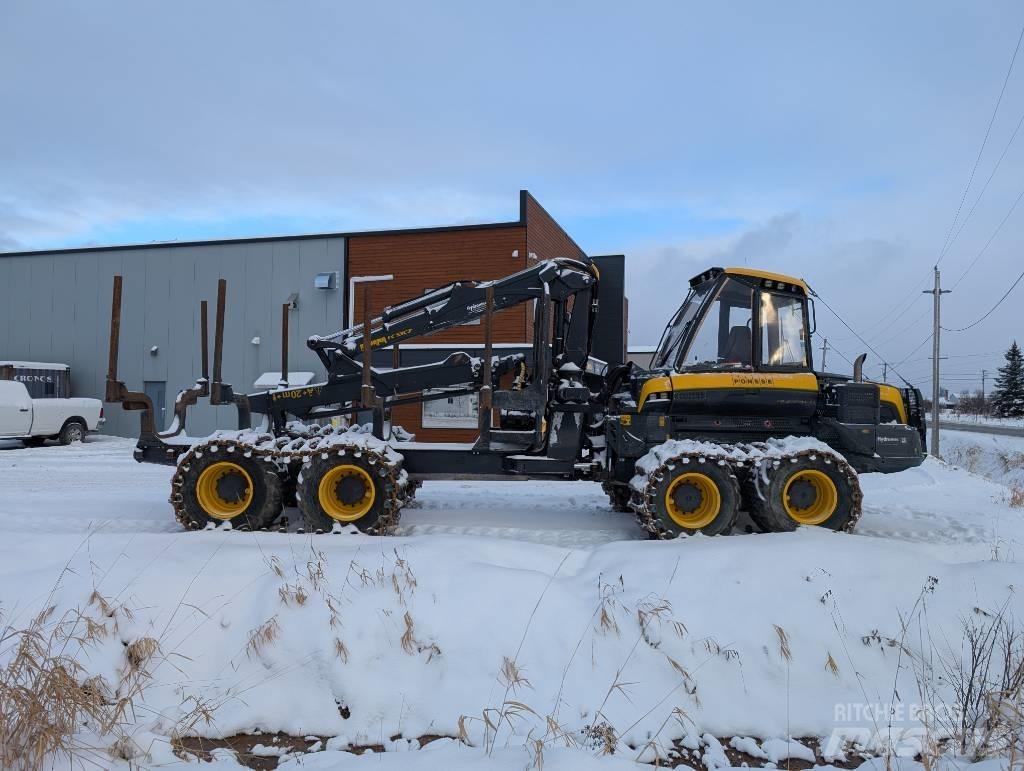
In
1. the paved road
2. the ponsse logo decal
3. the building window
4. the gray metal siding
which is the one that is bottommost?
the paved road

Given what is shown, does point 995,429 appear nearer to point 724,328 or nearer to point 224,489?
point 724,328

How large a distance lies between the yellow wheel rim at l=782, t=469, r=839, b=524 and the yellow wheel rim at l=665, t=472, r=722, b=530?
0.78 metres

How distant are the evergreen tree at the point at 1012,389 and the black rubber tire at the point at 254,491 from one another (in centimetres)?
7010

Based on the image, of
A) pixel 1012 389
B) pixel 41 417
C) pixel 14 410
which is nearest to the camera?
pixel 14 410

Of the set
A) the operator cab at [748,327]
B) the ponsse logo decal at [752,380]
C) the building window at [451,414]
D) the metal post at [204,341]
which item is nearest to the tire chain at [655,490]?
the ponsse logo decal at [752,380]

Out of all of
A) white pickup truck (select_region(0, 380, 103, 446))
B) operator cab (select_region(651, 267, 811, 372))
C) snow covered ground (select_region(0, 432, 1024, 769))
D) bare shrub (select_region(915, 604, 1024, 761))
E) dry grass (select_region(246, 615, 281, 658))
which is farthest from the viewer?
white pickup truck (select_region(0, 380, 103, 446))

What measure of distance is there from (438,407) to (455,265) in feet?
15.0

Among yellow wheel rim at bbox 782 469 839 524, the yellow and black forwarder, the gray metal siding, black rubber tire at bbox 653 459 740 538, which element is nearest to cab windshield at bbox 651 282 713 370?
the yellow and black forwarder

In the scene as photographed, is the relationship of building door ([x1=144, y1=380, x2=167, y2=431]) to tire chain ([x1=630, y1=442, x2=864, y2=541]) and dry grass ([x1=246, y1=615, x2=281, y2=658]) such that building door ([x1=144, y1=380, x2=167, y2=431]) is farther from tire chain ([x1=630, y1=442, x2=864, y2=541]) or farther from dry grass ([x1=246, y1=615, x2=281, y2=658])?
dry grass ([x1=246, y1=615, x2=281, y2=658])

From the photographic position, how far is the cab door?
16328 millimetres

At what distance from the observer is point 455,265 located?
1920 cm

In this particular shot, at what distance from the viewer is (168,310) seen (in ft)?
71.1

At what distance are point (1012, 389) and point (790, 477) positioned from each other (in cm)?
6853

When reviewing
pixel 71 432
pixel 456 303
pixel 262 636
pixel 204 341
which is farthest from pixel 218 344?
pixel 71 432
